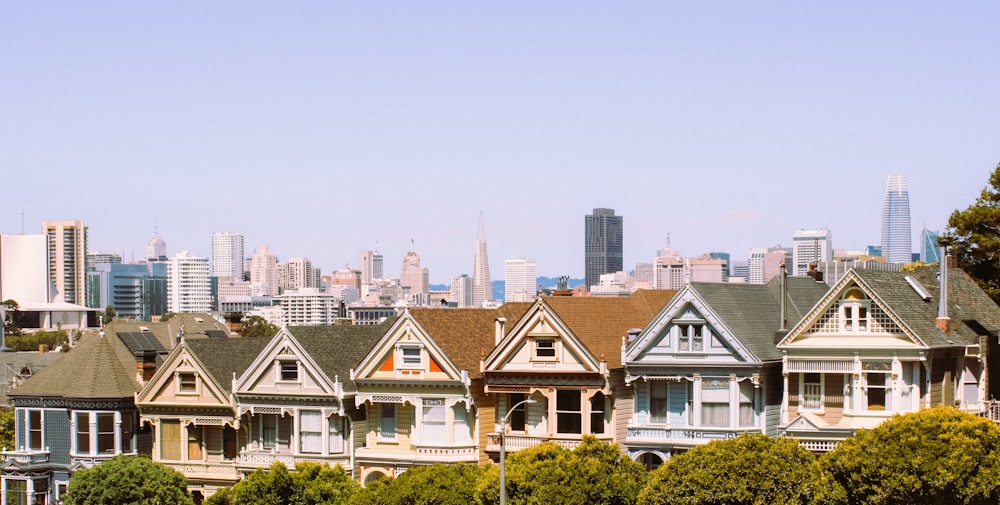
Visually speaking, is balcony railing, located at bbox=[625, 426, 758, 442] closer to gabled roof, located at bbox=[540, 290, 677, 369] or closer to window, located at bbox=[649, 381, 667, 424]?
window, located at bbox=[649, 381, 667, 424]

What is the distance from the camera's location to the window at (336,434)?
208ft

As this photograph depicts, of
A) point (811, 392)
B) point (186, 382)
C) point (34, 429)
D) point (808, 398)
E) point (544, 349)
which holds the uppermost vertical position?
point (544, 349)

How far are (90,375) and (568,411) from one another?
2220 centimetres

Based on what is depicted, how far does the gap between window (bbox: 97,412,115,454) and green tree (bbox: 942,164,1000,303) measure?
35426 millimetres

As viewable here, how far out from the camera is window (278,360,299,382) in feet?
209

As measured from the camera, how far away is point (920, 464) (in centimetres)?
4800

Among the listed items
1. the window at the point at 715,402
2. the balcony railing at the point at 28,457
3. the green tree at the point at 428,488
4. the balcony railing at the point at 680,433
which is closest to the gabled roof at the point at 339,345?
the green tree at the point at 428,488

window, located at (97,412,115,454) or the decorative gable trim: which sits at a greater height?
the decorative gable trim

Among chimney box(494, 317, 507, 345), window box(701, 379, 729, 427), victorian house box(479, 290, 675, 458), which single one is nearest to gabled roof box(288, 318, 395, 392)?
chimney box(494, 317, 507, 345)

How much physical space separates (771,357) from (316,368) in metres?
18.2

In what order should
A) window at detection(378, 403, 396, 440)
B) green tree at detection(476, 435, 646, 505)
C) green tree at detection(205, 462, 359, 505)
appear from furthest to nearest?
window at detection(378, 403, 396, 440)
green tree at detection(205, 462, 359, 505)
green tree at detection(476, 435, 646, 505)

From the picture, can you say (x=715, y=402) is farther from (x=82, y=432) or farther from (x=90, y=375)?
(x=82, y=432)

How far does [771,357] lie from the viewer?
2179 inches

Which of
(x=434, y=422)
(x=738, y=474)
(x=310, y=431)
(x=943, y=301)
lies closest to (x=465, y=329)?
(x=434, y=422)
